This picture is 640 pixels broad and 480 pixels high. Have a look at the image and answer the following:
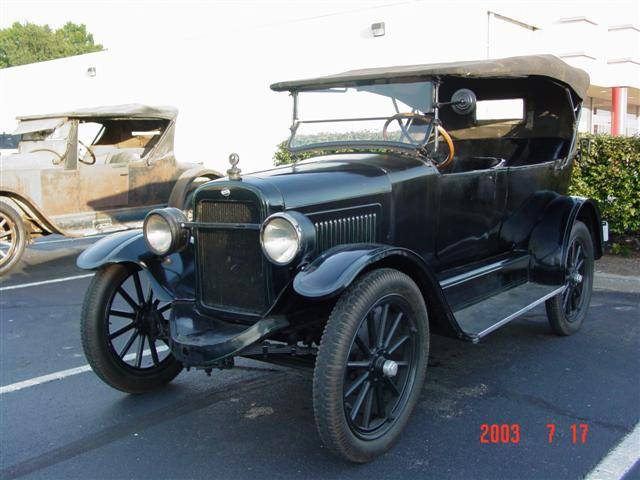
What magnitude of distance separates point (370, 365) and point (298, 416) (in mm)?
713

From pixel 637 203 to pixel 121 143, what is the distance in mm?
7130

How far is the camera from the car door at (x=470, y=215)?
4.06 m

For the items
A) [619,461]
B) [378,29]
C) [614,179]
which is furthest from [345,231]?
[378,29]

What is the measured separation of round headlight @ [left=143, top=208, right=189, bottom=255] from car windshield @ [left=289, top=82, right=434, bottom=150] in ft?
4.24

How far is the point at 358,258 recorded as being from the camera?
9.53 ft

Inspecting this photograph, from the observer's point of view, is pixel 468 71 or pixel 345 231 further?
pixel 468 71

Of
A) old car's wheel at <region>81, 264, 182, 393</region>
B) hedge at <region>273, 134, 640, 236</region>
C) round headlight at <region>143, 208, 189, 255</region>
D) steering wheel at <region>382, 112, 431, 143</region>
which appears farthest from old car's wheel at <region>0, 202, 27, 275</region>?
hedge at <region>273, 134, 640, 236</region>

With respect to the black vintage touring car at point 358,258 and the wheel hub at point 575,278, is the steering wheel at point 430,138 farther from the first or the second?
the wheel hub at point 575,278

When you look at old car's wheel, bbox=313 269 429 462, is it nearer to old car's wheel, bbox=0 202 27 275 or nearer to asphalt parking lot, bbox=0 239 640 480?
asphalt parking lot, bbox=0 239 640 480

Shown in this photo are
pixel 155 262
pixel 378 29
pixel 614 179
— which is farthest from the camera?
pixel 378 29

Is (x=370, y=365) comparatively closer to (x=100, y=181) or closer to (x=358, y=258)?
(x=358, y=258)

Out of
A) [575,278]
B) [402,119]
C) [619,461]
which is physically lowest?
[619,461]

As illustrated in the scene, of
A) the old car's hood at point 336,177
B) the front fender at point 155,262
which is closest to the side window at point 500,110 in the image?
the old car's hood at point 336,177

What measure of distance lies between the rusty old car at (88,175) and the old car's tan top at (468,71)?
4.57 m
